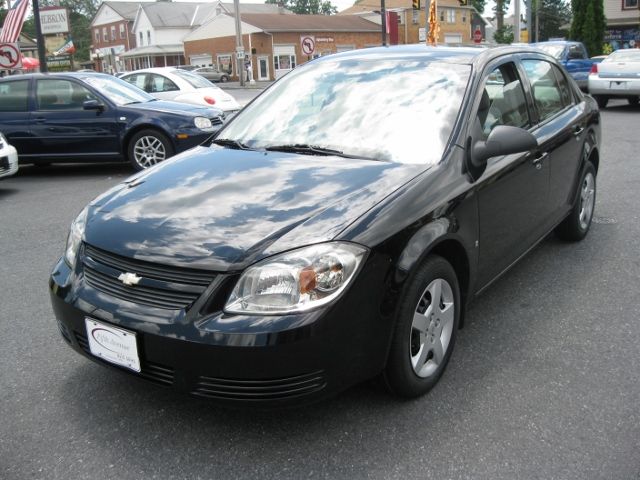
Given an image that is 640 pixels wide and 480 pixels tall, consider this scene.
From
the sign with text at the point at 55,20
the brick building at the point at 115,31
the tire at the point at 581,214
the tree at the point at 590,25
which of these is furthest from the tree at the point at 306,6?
the tire at the point at 581,214

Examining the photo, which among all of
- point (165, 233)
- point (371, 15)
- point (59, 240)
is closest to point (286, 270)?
point (165, 233)

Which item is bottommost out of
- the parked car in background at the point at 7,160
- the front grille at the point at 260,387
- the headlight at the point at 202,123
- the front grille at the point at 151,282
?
the front grille at the point at 260,387

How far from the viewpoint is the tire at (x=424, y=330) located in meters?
2.77

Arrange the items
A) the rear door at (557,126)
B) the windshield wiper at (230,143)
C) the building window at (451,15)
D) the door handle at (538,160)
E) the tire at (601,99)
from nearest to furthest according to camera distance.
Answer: the windshield wiper at (230,143), the door handle at (538,160), the rear door at (557,126), the tire at (601,99), the building window at (451,15)

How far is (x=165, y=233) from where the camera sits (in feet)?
8.95

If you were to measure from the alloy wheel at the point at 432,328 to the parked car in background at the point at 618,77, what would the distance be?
14.4m

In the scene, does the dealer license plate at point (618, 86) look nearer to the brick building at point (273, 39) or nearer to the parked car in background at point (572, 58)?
the parked car in background at point (572, 58)

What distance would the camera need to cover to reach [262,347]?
240cm

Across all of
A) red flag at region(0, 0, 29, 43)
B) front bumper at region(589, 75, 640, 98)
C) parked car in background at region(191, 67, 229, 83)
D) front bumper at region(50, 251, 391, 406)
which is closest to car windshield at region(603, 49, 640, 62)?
front bumper at region(589, 75, 640, 98)

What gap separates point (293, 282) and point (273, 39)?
55.9 meters

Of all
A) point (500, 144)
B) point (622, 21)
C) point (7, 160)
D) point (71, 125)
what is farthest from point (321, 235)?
point (622, 21)

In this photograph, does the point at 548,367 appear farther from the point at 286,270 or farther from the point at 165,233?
the point at 165,233

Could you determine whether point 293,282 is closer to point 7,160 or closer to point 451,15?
point 7,160

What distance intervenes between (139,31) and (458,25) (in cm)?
3630
